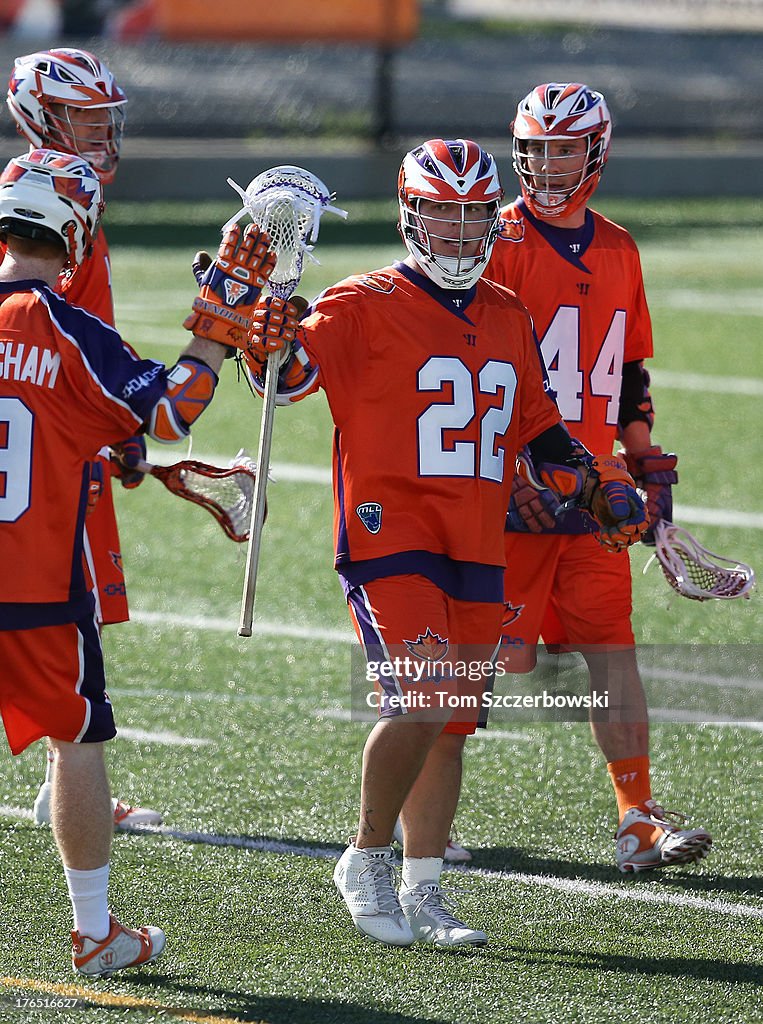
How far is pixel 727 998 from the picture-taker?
416 cm

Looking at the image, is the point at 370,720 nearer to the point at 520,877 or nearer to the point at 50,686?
the point at 520,877

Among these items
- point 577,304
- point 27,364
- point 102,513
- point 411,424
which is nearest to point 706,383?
point 577,304

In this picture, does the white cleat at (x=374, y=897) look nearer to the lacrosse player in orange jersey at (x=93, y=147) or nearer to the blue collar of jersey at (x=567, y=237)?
the lacrosse player in orange jersey at (x=93, y=147)

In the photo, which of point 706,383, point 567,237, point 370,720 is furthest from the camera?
point 706,383

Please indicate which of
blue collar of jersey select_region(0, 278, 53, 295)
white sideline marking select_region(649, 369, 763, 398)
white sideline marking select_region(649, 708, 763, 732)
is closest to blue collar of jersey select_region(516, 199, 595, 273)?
blue collar of jersey select_region(0, 278, 53, 295)

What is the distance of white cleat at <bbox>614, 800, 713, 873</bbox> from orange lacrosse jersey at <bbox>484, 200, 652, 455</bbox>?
3.59 ft

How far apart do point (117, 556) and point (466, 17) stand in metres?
31.4

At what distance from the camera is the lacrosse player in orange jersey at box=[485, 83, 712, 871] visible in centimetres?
525

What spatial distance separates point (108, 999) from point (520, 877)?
4.42 ft

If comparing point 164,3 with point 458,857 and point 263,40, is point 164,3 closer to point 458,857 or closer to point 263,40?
point 263,40

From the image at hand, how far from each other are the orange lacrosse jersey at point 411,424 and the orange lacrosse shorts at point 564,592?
2.26 feet

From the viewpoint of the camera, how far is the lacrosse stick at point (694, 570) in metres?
5.42

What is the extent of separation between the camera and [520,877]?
4957 mm

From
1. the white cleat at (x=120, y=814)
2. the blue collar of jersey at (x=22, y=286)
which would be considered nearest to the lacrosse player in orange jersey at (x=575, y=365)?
the white cleat at (x=120, y=814)
